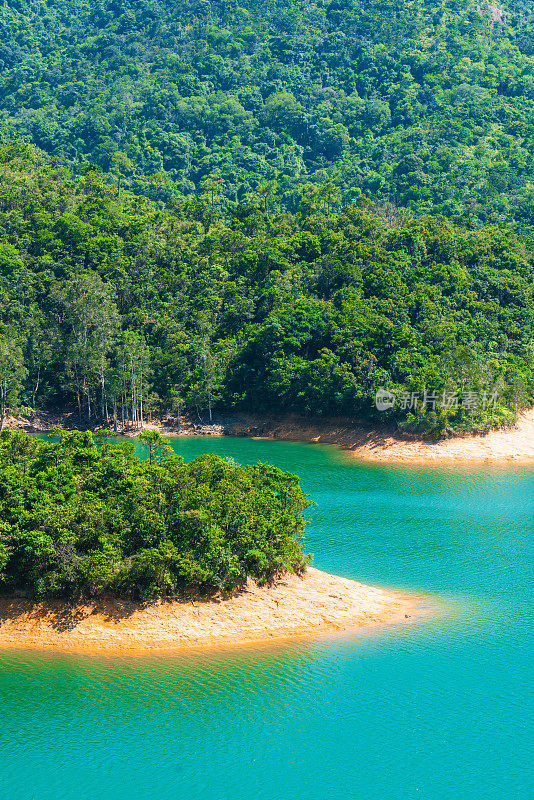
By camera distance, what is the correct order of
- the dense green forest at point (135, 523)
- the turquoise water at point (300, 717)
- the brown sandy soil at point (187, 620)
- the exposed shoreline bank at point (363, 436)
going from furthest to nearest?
the exposed shoreline bank at point (363, 436) → the dense green forest at point (135, 523) → the brown sandy soil at point (187, 620) → the turquoise water at point (300, 717)

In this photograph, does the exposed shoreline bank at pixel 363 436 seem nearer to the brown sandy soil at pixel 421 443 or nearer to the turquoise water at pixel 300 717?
the brown sandy soil at pixel 421 443

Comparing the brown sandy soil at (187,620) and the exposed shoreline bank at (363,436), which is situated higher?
the exposed shoreline bank at (363,436)

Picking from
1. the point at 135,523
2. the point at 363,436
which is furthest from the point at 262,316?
the point at 135,523

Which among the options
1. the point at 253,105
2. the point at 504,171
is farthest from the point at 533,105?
the point at 253,105

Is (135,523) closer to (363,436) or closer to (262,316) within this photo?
A: (363,436)

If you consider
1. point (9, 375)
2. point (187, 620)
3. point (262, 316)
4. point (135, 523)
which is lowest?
point (187, 620)

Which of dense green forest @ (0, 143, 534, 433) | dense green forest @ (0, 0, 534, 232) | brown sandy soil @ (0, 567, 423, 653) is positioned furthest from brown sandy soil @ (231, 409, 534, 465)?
dense green forest @ (0, 0, 534, 232)

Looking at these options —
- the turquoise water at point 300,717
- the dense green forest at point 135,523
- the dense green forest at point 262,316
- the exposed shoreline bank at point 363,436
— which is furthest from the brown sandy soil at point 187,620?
the dense green forest at point 262,316

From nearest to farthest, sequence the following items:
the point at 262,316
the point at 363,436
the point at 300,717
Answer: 1. the point at 300,717
2. the point at 363,436
3. the point at 262,316
